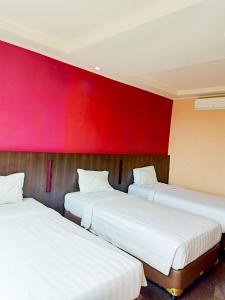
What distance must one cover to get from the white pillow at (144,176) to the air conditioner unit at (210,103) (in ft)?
4.95

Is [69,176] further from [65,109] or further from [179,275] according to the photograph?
[179,275]

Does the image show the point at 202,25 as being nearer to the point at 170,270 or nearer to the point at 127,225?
the point at 127,225

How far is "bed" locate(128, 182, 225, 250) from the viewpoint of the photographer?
3.11 metres

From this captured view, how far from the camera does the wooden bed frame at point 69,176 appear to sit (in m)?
2.19

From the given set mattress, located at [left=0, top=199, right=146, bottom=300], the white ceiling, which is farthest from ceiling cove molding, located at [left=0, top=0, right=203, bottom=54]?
mattress, located at [left=0, top=199, right=146, bottom=300]

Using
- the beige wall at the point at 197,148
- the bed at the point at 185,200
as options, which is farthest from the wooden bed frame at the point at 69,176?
the beige wall at the point at 197,148

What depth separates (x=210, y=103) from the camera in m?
4.25

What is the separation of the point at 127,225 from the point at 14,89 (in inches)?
77.1

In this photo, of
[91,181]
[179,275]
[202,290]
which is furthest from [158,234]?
[91,181]

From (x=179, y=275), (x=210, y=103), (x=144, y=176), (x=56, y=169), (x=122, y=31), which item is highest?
(x=122, y=31)

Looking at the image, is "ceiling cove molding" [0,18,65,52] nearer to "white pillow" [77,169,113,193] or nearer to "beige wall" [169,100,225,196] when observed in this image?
"white pillow" [77,169,113,193]

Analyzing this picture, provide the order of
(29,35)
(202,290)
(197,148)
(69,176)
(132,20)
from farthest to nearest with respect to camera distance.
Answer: (197,148)
(69,176)
(29,35)
(202,290)
(132,20)

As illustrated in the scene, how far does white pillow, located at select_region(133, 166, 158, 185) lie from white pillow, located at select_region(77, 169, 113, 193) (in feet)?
2.57

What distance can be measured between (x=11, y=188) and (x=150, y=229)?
1509 millimetres
